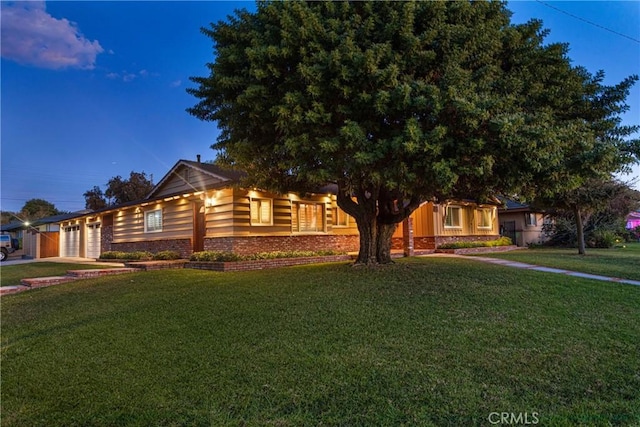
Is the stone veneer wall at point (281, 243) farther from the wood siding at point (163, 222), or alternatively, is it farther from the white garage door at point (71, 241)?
the white garage door at point (71, 241)

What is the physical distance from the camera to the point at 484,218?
2352 cm

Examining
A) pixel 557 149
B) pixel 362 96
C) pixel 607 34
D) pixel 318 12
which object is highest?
pixel 607 34

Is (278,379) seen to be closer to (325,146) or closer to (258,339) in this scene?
(258,339)

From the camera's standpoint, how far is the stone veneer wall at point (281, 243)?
13375 millimetres

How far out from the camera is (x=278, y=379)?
3.64 m

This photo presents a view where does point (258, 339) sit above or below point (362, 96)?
below

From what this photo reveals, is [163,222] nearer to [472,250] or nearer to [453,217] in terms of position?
[472,250]

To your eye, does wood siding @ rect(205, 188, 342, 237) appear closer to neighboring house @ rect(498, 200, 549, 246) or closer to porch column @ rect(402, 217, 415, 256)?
porch column @ rect(402, 217, 415, 256)

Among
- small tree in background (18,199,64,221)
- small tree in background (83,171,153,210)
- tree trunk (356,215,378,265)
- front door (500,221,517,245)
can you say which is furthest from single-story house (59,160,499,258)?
small tree in background (18,199,64,221)

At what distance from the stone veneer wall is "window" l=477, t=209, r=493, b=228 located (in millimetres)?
9929

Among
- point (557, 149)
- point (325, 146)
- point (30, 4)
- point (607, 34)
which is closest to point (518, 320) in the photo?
point (557, 149)

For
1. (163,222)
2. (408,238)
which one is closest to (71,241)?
(163,222)

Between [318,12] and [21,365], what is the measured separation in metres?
8.05

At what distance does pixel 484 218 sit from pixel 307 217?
13303mm
